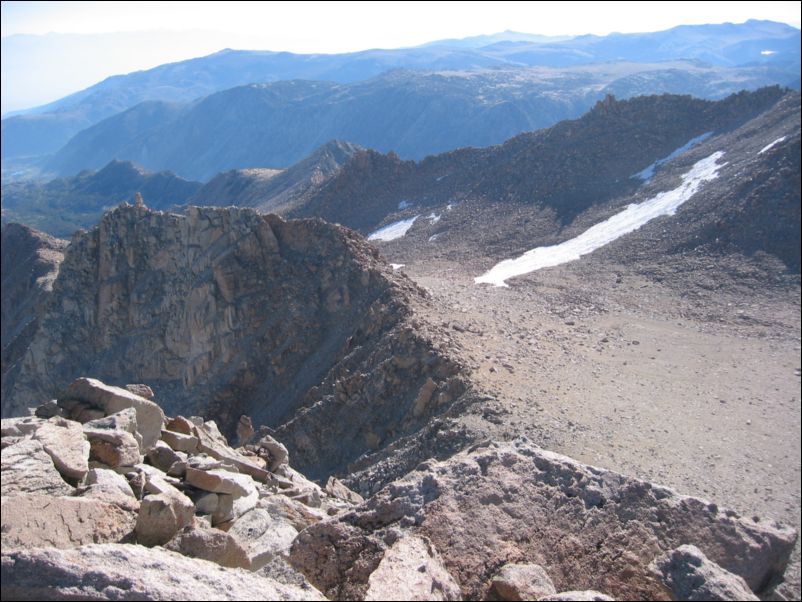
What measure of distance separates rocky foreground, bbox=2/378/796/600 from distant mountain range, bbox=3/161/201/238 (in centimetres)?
10884

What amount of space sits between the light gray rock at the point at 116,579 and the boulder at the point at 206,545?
103cm

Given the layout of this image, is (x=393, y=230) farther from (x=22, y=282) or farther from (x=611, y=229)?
(x=22, y=282)

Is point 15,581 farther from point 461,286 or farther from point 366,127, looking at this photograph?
point 366,127

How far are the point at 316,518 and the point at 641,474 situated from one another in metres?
8.55

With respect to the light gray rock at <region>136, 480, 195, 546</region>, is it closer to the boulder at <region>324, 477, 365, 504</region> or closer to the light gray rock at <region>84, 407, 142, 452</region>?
the light gray rock at <region>84, 407, 142, 452</region>

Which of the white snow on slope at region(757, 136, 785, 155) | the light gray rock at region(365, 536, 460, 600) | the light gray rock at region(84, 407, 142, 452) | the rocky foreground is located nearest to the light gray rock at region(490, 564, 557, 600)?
the rocky foreground

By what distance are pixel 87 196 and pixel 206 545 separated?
15194 cm

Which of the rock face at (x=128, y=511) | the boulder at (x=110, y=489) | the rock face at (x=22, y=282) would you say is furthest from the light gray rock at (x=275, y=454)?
the rock face at (x=22, y=282)

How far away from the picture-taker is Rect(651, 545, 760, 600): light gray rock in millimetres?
5750

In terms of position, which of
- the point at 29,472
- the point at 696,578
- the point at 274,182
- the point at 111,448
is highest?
the point at 274,182

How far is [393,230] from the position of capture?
164ft

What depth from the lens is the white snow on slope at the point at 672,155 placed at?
4391 centimetres

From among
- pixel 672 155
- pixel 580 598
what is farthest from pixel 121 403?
pixel 672 155

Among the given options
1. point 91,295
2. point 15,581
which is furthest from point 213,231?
point 15,581
